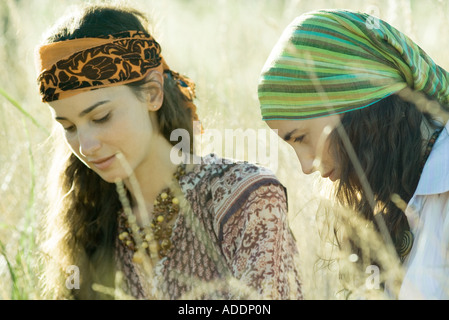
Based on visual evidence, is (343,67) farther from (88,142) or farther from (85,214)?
(85,214)

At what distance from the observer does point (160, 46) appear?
247 centimetres

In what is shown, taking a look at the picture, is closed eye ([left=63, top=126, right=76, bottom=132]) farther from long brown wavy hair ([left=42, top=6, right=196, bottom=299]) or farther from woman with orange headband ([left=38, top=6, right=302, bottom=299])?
long brown wavy hair ([left=42, top=6, right=196, bottom=299])

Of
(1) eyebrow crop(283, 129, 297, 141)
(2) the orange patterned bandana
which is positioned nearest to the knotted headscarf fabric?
(2) the orange patterned bandana

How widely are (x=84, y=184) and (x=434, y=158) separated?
51.7 inches

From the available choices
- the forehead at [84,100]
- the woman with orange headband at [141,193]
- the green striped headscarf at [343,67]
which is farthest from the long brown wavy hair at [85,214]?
the green striped headscarf at [343,67]

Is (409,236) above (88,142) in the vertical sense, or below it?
below

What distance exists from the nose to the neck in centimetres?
22

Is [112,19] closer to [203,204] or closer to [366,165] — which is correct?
[203,204]

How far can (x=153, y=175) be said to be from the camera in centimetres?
243

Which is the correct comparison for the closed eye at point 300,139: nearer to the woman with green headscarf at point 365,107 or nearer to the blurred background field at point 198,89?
the woman with green headscarf at point 365,107

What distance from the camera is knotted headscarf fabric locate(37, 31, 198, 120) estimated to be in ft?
7.29

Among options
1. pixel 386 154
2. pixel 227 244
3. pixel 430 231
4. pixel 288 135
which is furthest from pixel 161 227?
pixel 430 231

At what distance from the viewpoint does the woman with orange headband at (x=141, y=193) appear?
2.22 m

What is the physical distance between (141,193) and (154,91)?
374 mm
